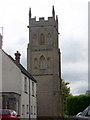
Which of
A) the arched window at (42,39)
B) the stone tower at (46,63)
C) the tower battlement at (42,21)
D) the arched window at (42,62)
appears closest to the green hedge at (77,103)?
the stone tower at (46,63)

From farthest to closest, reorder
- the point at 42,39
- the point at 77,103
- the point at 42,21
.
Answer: the point at 42,21 < the point at 42,39 < the point at 77,103

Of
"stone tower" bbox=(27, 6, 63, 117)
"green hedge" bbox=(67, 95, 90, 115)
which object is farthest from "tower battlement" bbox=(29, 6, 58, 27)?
"green hedge" bbox=(67, 95, 90, 115)

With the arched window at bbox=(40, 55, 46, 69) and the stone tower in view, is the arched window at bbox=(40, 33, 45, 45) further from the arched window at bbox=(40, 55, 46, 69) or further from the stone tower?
the arched window at bbox=(40, 55, 46, 69)

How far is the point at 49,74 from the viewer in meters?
76.6

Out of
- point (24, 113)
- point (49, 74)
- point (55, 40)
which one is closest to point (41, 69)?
point (49, 74)

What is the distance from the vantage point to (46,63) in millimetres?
78438

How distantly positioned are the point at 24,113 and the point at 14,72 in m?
5.18

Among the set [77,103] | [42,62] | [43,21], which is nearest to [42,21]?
[43,21]

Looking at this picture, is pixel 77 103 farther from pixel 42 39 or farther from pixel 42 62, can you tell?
pixel 42 39

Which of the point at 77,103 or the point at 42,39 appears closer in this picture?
the point at 77,103

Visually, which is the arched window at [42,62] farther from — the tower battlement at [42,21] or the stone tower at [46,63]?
the tower battlement at [42,21]

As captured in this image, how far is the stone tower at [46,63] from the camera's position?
74.2 meters

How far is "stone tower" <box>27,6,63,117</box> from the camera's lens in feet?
243

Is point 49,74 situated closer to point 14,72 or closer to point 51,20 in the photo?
point 51,20
